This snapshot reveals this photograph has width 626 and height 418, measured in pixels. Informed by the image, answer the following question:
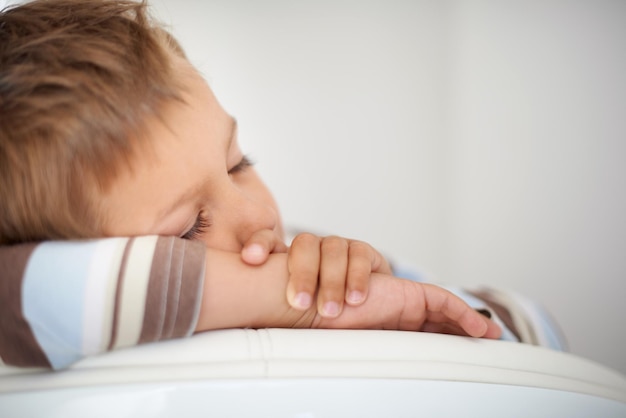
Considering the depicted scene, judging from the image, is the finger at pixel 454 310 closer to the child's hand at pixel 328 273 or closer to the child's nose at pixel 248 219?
the child's hand at pixel 328 273

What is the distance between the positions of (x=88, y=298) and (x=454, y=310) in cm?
30

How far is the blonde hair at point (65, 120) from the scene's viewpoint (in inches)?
16.4

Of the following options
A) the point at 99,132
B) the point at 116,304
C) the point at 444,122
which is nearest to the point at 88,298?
the point at 116,304

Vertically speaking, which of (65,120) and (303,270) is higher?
(65,120)

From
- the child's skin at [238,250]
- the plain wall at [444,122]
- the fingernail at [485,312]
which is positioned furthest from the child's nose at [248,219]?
the plain wall at [444,122]

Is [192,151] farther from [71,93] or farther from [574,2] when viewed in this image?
[574,2]

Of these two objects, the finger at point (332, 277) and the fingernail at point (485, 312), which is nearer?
the finger at point (332, 277)

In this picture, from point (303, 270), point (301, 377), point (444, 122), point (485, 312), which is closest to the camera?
point (301, 377)

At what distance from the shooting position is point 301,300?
0.44 m

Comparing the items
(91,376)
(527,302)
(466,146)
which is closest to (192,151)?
(91,376)

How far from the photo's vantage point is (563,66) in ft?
4.09

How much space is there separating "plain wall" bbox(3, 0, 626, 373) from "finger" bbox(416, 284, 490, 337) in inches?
32.5

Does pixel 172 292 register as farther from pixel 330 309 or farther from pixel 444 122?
pixel 444 122

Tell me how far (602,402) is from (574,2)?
1.07 m
